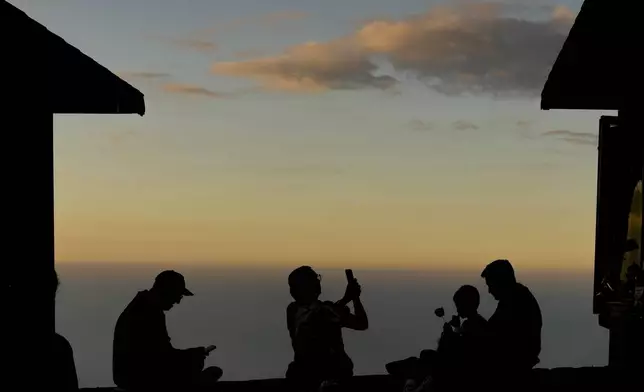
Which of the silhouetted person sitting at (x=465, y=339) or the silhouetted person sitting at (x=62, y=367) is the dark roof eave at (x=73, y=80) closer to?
the silhouetted person sitting at (x=62, y=367)

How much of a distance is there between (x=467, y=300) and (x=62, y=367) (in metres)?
2.63

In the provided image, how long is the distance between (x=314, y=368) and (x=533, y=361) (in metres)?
1.46

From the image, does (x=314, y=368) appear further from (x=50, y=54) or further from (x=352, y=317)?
(x=50, y=54)

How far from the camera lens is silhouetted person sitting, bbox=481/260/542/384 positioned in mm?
5609

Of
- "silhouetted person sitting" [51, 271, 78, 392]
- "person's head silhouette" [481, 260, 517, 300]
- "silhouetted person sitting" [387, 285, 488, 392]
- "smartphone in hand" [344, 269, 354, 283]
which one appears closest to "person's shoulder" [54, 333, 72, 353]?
"silhouetted person sitting" [51, 271, 78, 392]

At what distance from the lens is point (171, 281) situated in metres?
5.59

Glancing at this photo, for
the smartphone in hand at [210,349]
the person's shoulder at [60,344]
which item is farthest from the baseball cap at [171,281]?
the person's shoulder at [60,344]

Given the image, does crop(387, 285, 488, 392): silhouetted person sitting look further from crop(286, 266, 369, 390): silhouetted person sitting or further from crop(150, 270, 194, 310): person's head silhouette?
crop(150, 270, 194, 310): person's head silhouette

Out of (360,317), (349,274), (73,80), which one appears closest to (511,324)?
(360,317)

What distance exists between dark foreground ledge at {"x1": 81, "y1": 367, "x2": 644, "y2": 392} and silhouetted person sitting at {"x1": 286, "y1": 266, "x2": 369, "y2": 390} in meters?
0.30

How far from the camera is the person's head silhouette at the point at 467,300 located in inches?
228

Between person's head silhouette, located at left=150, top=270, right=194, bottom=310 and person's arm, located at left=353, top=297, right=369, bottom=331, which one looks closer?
person's head silhouette, located at left=150, top=270, right=194, bottom=310

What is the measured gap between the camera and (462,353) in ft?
18.2

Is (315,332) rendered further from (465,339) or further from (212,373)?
(465,339)
